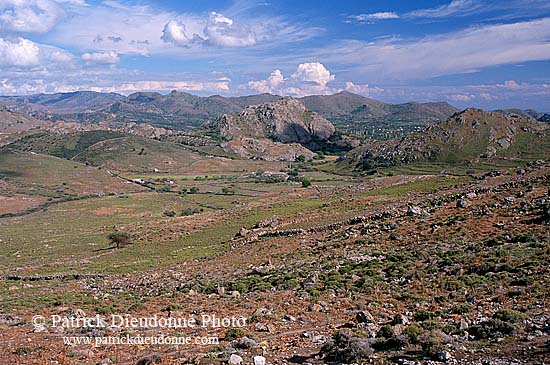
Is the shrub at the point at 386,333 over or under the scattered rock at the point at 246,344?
over

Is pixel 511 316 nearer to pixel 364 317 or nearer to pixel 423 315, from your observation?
pixel 423 315

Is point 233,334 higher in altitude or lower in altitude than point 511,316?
lower

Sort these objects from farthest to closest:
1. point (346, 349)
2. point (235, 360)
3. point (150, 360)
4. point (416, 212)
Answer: point (416, 212)
point (150, 360)
point (235, 360)
point (346, 349)

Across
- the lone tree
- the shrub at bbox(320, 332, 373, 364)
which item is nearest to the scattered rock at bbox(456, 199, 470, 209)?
the shrub at bbox(320, 332, 373, 364)

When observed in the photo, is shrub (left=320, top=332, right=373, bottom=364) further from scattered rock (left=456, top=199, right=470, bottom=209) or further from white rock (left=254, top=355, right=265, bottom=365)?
scattered rock (left=456, top=199, right=470, bottom=209)

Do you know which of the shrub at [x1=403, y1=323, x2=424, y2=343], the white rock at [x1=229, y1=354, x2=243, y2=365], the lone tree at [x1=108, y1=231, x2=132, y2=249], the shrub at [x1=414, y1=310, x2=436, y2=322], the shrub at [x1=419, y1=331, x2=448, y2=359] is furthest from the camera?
the lone tree at [x1=108, y1=231, x2=132, y2=249]

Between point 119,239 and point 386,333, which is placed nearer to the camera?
point 386,333

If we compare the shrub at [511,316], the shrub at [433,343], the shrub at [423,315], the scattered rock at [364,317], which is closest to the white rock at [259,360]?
the shrub at [433,343]

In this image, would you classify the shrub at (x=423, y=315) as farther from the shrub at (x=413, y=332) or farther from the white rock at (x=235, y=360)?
the white rock at (x=235, y=360)

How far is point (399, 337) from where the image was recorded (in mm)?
15211

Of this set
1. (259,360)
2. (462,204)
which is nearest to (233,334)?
(259,360)

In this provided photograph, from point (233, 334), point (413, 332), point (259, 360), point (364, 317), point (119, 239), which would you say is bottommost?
point (119, 239)

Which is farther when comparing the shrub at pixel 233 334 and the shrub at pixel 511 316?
the shrub at pixel 233 334

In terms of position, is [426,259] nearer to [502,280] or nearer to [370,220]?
[502,280]
